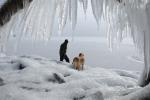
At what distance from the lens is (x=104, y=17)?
436 centimetres

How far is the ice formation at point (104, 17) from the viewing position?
390 cm

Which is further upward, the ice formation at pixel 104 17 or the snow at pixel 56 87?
the ice formation at pixel 104 17

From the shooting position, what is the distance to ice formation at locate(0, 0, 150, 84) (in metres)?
3.90

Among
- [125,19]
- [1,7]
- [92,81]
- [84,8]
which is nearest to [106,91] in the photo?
[92,81]

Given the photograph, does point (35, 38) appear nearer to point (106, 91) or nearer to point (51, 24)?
point (51, 24)

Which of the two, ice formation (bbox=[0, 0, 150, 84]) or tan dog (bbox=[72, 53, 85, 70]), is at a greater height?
ice formation (bbox=[0, 0, 150, 84])

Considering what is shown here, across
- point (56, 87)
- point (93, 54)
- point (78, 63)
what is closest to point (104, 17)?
point (56, 87)

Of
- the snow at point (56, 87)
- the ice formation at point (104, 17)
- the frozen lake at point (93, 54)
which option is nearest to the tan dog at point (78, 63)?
the frozen lake at point (93, 54)

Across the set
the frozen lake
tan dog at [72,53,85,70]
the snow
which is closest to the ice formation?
the frozen lake

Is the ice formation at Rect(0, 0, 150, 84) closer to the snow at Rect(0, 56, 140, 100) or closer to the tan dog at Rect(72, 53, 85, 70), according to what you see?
the snow at Rect(0, 56, 140, 100)

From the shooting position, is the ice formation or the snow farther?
the snow

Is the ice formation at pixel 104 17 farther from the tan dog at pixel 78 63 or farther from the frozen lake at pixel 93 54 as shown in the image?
the tan dog at pixel 78 63

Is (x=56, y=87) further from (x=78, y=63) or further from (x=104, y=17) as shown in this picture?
(x=104, y=17)

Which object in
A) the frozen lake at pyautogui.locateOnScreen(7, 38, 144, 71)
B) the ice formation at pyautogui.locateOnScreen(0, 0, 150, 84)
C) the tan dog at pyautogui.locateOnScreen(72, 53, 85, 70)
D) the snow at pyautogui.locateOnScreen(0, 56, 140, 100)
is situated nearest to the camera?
the ice formation at pyautogui.locateOnScreen(0, 0, 150, 84)
